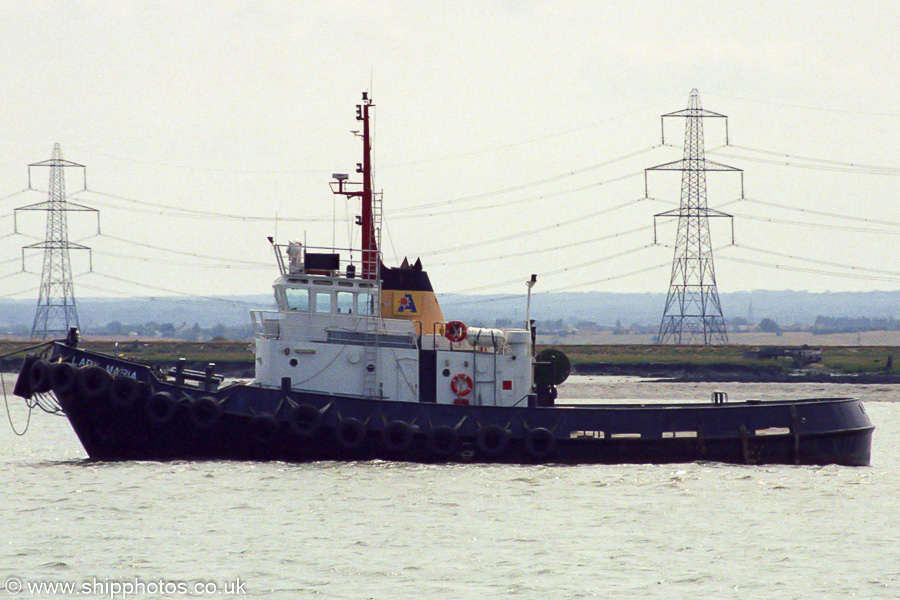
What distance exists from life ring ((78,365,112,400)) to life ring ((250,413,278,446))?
2519mm

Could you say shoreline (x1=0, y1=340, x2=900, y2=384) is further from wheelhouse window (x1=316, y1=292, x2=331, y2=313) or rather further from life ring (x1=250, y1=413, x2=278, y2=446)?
life ring (x1=250, y1=413, x2=278, y2=446)

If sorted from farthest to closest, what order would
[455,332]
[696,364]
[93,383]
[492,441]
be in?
[696,364] < [455,332] < [492,441] < [93,383]

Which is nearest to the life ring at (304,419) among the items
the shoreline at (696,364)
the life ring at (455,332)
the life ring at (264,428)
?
the life ring at (264,428)

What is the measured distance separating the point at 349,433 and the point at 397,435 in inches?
32.0

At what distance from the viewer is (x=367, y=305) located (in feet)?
67.6

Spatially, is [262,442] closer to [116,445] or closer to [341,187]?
[116,445]

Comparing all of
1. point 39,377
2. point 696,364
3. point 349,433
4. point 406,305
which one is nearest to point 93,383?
point 39,377

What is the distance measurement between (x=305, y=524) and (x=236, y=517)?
997 millimetres

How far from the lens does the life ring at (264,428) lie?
63.6ft

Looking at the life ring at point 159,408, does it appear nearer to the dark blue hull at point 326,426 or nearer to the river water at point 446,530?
the dark blue hull at point 326,426

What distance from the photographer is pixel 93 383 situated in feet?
63.4

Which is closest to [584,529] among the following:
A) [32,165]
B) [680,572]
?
[680,572]

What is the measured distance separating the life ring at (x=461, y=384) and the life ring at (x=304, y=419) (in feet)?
8.51

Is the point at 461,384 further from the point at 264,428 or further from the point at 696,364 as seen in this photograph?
the point at 696,364
